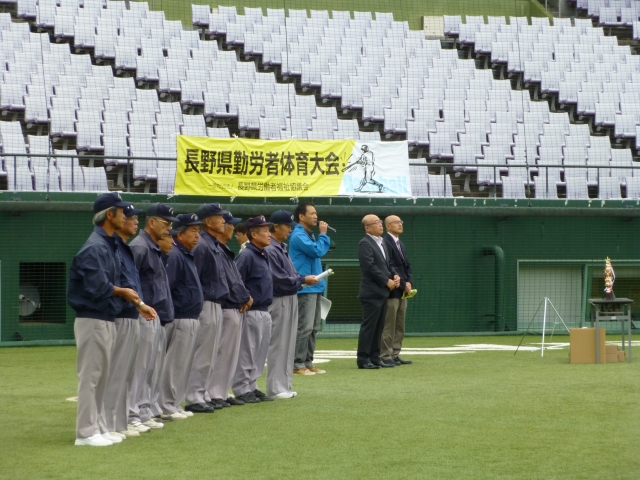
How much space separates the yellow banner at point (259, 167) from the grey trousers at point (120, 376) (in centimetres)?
917

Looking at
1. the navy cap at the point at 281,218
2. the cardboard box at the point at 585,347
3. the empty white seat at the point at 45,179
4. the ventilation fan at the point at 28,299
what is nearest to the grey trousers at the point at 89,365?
the navy cap at the point at 281,218

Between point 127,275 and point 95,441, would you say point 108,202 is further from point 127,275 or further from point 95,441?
point 95,441

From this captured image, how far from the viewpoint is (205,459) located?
6359 millimetres

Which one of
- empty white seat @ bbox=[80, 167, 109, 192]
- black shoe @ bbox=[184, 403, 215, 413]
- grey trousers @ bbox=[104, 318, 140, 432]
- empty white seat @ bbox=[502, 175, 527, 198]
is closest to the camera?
grey trousers @ bbox=[104, 318, 140, 432]

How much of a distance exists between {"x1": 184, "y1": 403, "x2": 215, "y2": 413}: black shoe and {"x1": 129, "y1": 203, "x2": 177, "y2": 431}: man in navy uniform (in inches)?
20.1

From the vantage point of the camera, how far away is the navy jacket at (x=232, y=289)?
9031 millimetres

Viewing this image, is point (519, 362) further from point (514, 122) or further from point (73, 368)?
point (514, 122)

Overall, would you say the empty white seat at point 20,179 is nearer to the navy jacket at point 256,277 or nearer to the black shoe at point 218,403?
the navy jacket at point 256,277

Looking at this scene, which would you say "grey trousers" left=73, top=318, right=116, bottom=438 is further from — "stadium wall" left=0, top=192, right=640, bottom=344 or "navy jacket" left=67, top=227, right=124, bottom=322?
"stadium wall" left=0, top=192, right=640, bottom=344

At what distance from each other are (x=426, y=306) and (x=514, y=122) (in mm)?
5271

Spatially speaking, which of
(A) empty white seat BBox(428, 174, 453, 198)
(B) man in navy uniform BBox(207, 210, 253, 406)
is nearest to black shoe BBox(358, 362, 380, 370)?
(B) man in navy uniform BBox(207, 210, 253, 406)

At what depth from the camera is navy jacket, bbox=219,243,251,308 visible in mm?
9031

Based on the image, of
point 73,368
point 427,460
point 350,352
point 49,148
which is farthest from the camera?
point 49,148

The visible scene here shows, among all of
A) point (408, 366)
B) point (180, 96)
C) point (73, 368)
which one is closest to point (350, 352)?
point (408, 366)
